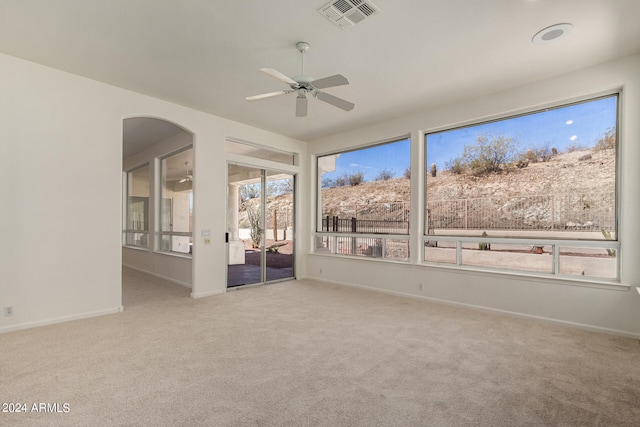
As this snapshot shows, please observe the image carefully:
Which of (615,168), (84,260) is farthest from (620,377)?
(84,260)

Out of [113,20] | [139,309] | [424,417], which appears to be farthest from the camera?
[139,309]

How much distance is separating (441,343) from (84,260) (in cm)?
433

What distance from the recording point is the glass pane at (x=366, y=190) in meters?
5.57

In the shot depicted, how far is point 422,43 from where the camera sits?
3.19 meters

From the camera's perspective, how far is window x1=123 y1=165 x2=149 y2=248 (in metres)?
7.40

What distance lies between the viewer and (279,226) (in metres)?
6.59

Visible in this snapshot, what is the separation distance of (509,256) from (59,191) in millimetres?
5779

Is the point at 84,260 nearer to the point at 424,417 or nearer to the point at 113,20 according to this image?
the point at 113,20

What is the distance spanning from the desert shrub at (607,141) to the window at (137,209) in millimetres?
7977

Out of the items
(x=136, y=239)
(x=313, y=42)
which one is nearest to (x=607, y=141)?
(x=313, y=42)

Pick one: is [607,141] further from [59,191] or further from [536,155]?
[59,191]

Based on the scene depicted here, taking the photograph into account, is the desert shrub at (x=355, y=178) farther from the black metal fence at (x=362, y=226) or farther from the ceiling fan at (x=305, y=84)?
the ceiling fan at (x=305, y=84)

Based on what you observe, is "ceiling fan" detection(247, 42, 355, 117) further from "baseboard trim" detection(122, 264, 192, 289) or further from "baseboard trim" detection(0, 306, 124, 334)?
"baseboard trim" detection(122, 264, 192, 289)

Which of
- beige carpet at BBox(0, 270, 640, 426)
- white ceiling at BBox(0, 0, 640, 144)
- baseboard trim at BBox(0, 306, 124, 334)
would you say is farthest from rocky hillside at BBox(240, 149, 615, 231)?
baseboard trim at BBox(0, 306, 124, 334)
